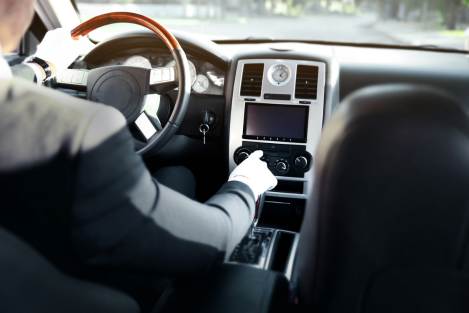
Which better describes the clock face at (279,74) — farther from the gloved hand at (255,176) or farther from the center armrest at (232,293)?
the center armrest at (232,293)

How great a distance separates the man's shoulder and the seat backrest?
0.69 feet

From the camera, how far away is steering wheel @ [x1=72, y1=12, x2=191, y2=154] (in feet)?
7.78

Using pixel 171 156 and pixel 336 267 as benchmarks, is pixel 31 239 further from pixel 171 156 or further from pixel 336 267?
pixel 171 156

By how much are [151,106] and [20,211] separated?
4.67ft

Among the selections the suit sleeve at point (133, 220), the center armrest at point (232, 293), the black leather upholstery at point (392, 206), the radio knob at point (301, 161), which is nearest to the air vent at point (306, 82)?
the radio knob at point (301, 161)

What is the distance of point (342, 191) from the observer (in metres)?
1.19

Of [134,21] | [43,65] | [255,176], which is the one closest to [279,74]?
[134,21]

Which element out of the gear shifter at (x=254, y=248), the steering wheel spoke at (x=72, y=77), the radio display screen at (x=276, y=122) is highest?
the steering wheel spoke at (x=72, y=77)

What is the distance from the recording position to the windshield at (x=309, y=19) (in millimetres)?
3504

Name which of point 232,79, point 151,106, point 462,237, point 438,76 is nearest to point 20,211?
point 462,237

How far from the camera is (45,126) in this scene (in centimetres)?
115

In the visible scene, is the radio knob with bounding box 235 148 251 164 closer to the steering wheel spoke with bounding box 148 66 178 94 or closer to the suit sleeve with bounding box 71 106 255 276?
the steering wheel spoke with bounding box 148 66 178 94

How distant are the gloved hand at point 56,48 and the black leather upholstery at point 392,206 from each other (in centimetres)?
152

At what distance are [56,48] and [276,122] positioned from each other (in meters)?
1.01
